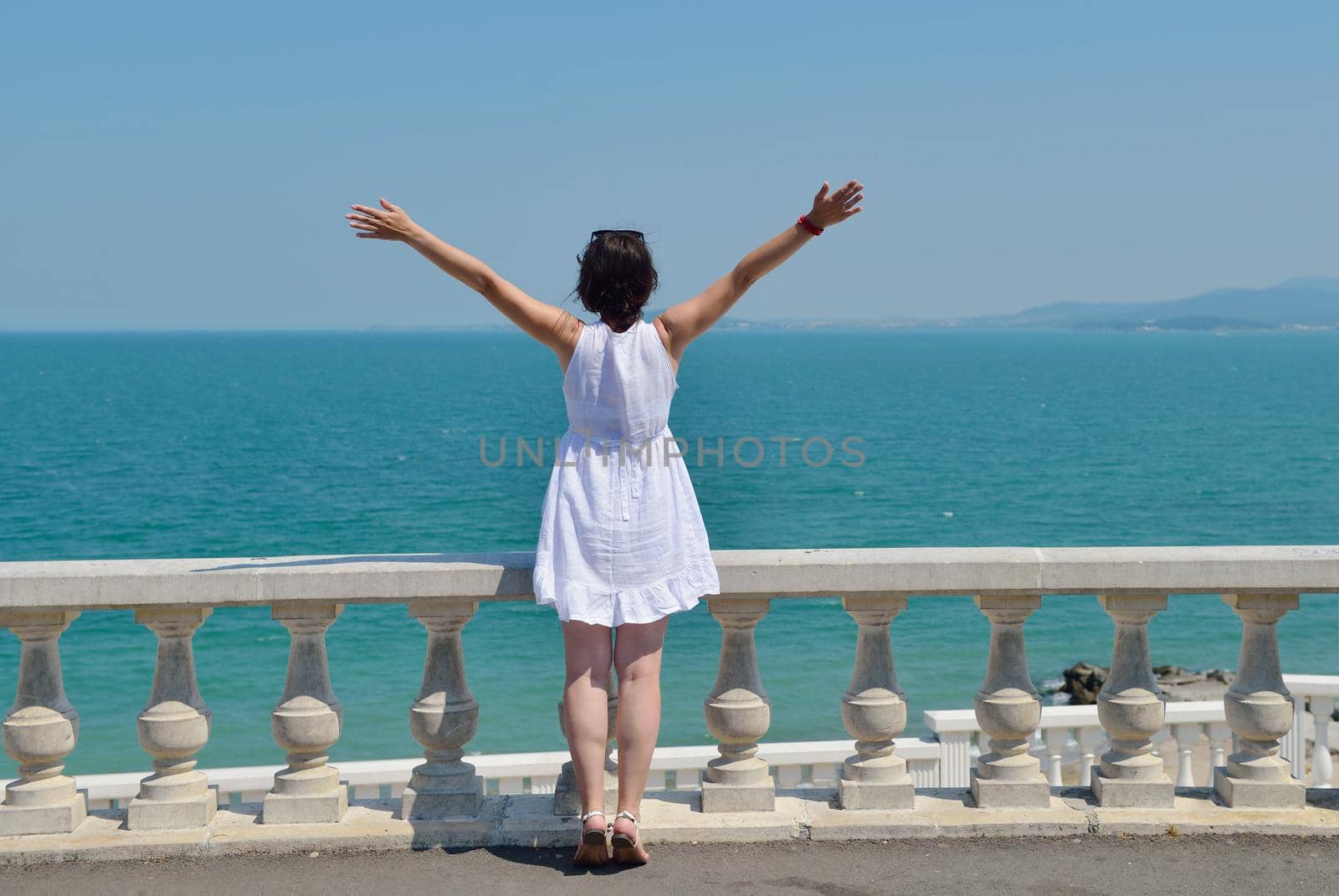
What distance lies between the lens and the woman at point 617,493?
13.8 ft

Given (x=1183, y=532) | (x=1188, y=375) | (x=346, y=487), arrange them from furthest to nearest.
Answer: (x=1188, y=375) < (x=346, y=487) < (x=1183, y=532)

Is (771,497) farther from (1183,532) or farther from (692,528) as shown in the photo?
(692,528)

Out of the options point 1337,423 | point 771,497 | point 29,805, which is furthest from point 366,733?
point 1337,423

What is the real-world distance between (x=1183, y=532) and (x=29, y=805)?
158 ft

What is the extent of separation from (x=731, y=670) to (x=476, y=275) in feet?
5.24

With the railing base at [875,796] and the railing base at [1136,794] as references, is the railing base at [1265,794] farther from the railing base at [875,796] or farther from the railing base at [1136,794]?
the railing base at [875,796]

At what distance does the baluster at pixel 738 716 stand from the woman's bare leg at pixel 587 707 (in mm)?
450

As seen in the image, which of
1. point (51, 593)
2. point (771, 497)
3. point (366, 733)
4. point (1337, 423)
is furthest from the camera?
point (1337, 423)

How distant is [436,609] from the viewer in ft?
14.6

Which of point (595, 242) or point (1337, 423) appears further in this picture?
point (1337, 423)

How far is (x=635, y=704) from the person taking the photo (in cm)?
421

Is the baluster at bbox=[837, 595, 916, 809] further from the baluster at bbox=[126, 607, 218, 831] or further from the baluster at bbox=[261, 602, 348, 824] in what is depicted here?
the baluster at bbox=[126, 607, 218, 831]

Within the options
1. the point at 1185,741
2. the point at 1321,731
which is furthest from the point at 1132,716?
the point at 1185,741

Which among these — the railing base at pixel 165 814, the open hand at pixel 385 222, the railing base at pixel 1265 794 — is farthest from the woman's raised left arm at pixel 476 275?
the railing base at pixel 1265 794
